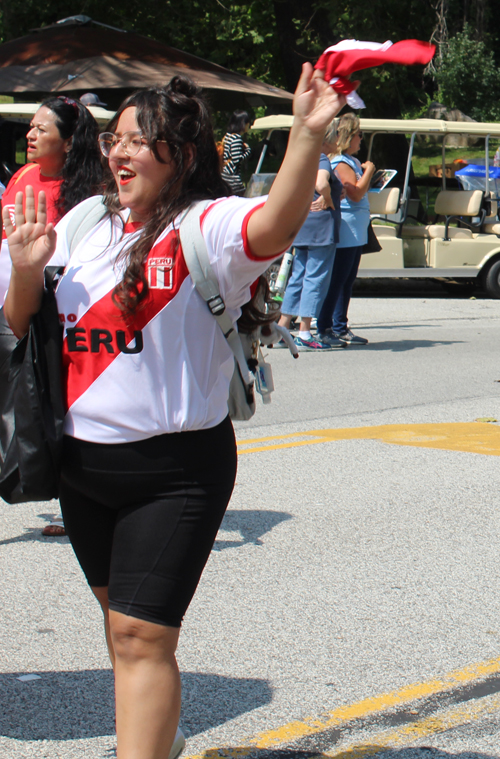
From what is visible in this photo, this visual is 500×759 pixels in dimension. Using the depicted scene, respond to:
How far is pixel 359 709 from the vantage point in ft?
9.88

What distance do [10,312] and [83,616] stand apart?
1.73 metres

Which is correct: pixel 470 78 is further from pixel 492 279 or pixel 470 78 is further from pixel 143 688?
pixel 143 688

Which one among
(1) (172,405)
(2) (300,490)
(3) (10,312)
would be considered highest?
(3) (10,312)

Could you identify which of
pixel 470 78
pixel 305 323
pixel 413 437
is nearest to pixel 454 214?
pixel 305 323

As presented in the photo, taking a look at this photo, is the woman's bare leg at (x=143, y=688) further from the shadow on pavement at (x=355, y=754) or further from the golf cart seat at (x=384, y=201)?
the golf cart seat at (x=384, y=201)

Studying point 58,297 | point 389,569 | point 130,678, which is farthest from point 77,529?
point 389,569

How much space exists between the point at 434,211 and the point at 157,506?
1344cm

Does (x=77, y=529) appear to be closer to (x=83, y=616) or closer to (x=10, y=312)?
(x=10, y=312)

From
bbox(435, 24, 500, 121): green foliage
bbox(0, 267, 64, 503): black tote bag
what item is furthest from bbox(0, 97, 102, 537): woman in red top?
bbox(435, 24, 500, 121): green foliage

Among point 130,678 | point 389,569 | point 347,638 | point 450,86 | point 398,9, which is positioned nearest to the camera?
point 130,678

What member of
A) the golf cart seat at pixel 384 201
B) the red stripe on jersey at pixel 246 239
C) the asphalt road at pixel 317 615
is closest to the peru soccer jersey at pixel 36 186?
the asphalt road at pixel 317 615

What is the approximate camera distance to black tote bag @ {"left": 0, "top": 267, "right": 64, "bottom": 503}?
223 cm

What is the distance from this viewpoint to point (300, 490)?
17.7 feet

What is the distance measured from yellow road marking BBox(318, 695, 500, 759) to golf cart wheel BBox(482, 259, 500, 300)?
12316 mm
